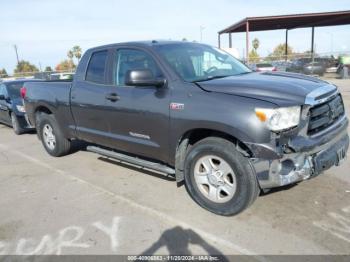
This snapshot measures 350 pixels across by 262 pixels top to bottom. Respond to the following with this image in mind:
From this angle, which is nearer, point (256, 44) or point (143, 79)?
point (143, 79)

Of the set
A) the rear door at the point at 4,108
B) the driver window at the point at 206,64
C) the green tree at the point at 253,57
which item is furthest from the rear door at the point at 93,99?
the green tree at the point at 253,57

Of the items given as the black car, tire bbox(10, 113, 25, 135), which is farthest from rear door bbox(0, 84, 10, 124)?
tire bbox(10, 113, 25, 135)

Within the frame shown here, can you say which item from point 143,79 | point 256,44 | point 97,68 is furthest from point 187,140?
point 256,44

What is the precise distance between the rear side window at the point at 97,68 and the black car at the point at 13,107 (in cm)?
471

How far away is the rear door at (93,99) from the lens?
17.3 feet

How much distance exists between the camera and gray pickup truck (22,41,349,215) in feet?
11.8

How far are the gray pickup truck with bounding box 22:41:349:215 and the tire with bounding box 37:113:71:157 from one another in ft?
3.52

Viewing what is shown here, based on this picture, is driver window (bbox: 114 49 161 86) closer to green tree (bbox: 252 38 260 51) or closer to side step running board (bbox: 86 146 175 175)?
side step running board (bbox: 86 146 175 175)

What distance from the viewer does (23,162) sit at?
683 cm

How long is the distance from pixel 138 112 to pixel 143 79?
0.54 meters

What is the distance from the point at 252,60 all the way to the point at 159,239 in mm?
31866

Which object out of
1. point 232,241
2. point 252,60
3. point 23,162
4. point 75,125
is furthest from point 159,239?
point 252,60

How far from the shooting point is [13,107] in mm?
9625

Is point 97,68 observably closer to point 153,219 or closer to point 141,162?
point 141,162
